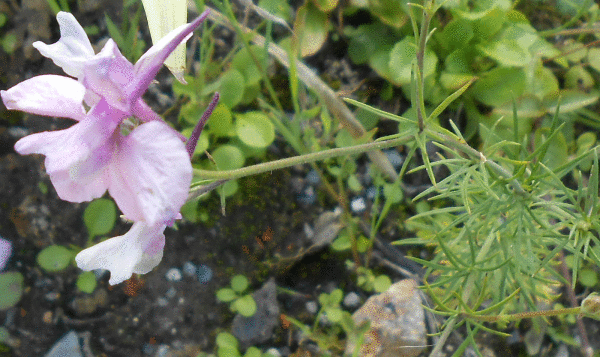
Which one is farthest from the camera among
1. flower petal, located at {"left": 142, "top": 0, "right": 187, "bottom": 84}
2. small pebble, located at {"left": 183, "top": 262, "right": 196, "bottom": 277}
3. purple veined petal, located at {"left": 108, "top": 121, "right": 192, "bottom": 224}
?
small pebble, located at {"left": 183, "top": 262, "right": 196, "bottom": 277}

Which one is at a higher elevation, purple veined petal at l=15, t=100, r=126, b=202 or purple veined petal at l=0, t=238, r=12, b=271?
purple veined petal at l=15, t=100, r=126, b=202

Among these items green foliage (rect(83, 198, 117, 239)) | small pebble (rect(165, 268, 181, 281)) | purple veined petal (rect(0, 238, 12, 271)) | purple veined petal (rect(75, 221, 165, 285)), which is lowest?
small pebble (rect(165, 268, 181, 281))

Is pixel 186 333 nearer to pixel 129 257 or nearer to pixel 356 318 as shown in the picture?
pixel 356 318

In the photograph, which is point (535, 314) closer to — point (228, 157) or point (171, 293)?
point (228, 157)

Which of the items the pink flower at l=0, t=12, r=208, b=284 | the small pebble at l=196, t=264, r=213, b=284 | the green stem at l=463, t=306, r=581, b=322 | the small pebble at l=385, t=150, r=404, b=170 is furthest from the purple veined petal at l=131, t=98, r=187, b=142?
the small pebble at l=385, t=150, r=404, b=170

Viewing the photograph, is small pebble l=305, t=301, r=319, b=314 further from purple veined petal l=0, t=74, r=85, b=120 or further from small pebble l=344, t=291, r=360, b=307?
purple veined petal l=0, t=74, r=85, b=120

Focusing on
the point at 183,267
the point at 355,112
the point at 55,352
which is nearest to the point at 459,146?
the point at 355,112

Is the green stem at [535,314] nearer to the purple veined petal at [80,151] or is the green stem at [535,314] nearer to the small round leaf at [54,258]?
the purple veined petal at [80,151]
